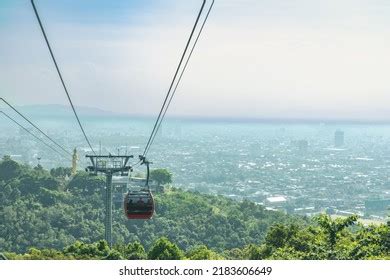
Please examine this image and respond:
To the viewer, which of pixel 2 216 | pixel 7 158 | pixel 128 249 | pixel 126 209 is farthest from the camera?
pixel 7 158

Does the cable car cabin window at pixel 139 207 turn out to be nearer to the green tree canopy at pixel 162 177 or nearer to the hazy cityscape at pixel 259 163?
the green tree canopy at pixel 162 177

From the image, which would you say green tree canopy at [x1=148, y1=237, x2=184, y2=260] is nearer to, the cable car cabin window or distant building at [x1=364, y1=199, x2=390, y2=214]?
the cable car cabin window

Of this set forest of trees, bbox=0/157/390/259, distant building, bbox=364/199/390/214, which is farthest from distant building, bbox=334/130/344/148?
forest of trees, bbox=0/157/390/259

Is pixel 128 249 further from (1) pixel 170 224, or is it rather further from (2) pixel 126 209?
(1) pixel 170 224

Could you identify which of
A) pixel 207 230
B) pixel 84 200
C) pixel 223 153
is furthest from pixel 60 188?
pixel 223 153

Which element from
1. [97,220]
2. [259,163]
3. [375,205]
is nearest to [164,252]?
[97,220]

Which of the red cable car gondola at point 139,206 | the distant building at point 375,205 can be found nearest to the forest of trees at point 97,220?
the red cable car gondola at point 139,206

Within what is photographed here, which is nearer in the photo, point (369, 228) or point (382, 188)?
point (369, 228)

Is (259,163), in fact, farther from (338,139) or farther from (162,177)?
(162,177)
